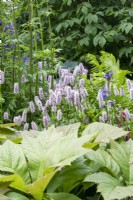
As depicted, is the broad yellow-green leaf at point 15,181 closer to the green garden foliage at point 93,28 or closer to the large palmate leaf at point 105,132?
the large palmate leaf at point 105,132

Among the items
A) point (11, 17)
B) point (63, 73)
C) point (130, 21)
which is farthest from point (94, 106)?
point (130, 21)

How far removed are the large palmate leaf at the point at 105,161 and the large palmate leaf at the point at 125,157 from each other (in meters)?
0.02

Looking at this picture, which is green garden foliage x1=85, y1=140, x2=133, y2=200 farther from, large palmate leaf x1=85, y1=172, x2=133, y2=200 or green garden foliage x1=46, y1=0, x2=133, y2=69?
green garden foliage x1=46, y1=0, x2=133, y2=69

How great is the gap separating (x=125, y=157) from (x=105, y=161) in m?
0.07

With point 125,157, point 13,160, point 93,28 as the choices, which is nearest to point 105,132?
point 125,157

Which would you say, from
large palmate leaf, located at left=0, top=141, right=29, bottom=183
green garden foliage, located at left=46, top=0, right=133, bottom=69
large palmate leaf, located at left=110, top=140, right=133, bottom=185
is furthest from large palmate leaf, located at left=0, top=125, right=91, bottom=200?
green garden foliage, located at left=46, top=0, right=133, bottom=69

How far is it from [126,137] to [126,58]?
4.29 m

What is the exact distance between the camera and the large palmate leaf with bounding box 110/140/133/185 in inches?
48.3

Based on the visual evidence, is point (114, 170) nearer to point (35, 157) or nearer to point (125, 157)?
point (125, 157)

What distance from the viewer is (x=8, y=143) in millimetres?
1266

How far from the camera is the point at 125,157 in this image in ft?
4.21

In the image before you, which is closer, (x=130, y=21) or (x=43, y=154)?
(x=43, y=154)

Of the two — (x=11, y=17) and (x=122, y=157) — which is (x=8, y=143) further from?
(x=11, y=17)

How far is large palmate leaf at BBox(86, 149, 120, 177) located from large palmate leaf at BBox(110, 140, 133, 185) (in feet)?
0.06
